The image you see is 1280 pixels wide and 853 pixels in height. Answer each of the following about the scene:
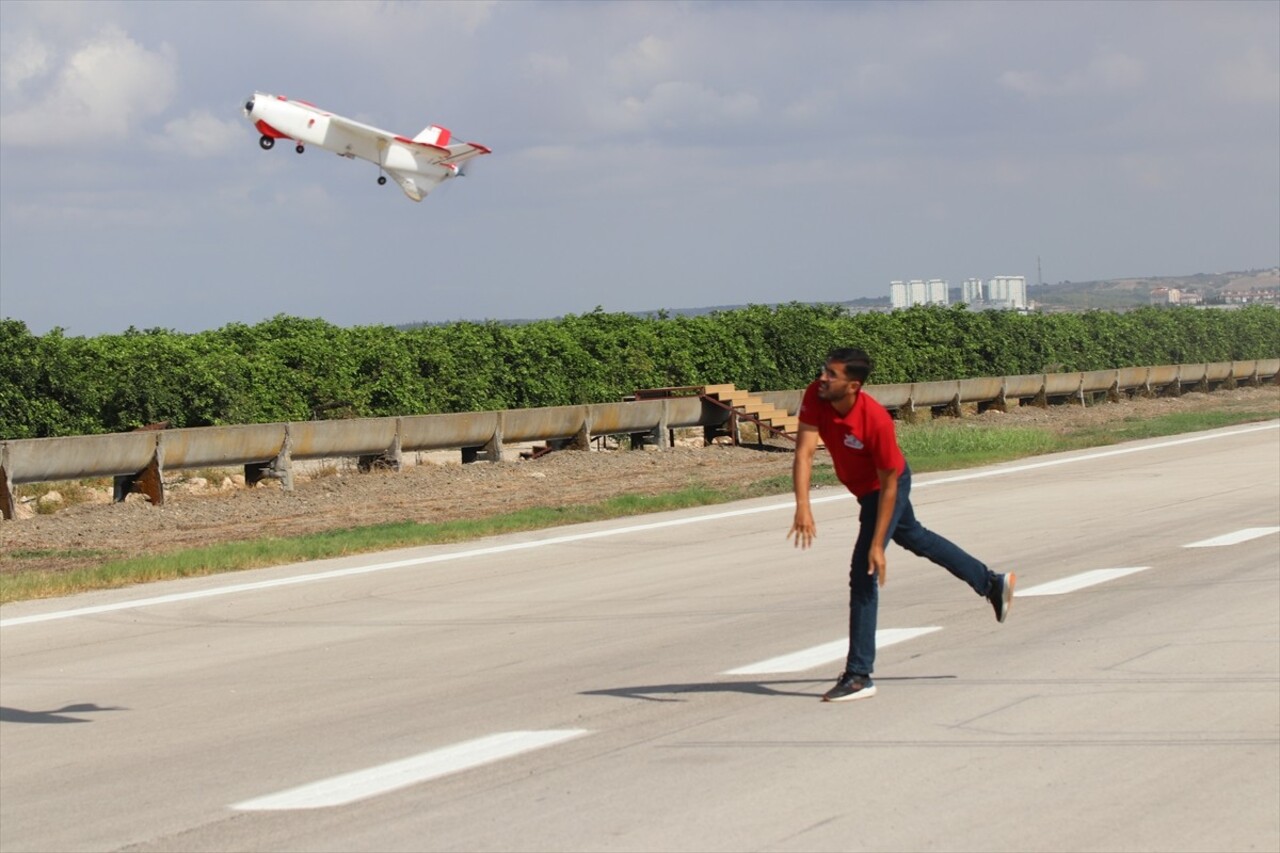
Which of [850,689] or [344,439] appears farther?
[344,439]

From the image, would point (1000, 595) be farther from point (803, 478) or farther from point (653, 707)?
point (653, 707)

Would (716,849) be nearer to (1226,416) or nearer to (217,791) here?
(217,791)

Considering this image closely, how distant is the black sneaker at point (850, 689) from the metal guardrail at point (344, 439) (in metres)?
14.3

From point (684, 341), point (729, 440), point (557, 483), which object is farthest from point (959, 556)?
point (684, 341)

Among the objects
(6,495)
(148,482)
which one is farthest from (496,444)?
(6,495)

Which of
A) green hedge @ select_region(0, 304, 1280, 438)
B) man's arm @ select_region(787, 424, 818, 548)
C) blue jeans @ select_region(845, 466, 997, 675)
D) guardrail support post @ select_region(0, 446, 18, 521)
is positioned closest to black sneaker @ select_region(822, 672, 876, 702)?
blue jeans @ select_region(845, 466, 997, 675)

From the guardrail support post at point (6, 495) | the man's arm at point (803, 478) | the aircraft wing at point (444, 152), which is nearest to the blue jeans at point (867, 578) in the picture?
the man's arm at point (803, 478)

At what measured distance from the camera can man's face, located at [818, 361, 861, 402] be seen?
8.30m

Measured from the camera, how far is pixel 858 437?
8.45m

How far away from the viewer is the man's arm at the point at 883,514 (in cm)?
844

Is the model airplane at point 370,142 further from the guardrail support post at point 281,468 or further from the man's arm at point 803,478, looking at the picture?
the guardrail support post at point 281,468

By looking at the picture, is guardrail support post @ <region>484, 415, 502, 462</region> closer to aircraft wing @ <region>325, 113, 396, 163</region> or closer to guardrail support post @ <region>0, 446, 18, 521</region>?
guardrail support post @ <region>0, 446, 18, 521</region>

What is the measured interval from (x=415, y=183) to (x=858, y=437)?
11.5ft

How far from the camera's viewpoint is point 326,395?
1097 inches
